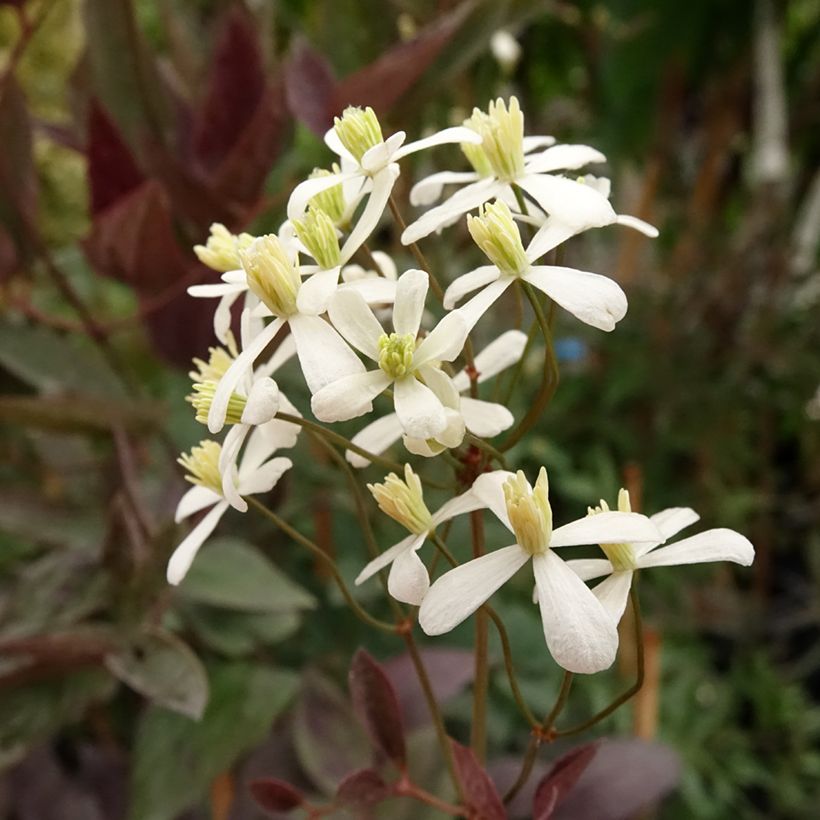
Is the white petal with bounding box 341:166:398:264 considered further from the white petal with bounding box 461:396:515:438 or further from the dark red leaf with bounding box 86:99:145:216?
the dark red leaf with bounding box 86:99:145:216

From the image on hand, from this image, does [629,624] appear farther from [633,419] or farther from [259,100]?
[259,100]

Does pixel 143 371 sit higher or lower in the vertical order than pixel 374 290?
higher

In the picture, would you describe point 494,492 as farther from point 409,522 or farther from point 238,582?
point 238,582

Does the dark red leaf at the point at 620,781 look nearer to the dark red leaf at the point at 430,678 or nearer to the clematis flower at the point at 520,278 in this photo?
the dark red leaf at the point at 430,678

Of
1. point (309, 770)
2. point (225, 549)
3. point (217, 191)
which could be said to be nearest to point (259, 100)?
point (217, 191)

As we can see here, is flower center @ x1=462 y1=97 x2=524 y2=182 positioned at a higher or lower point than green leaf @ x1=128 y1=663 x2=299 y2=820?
higher

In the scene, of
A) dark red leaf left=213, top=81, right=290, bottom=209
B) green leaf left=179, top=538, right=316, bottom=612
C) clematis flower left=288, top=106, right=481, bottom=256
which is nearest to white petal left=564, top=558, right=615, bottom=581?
clematis flower left=288, top=106, right=481, bottom=256
